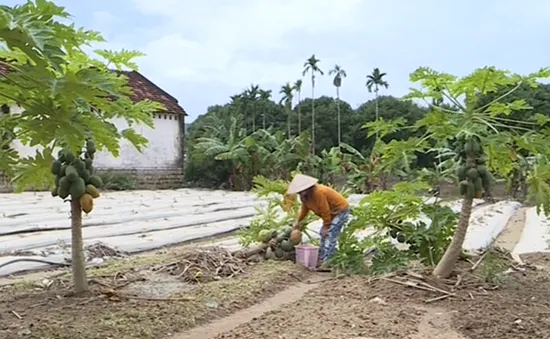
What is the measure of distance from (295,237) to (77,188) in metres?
3.44

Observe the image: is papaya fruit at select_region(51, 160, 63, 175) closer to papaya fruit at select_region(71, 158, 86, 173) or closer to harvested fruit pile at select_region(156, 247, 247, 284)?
papaya fruit at select_region(71, 158, 86, 173)

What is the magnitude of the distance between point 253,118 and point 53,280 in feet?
94.9

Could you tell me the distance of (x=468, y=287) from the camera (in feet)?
20.4

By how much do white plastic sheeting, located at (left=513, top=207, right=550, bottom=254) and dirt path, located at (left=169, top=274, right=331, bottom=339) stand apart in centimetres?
343

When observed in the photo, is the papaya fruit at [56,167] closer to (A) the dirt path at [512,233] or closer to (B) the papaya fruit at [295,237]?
(B) the papaya fruit at [295,237]

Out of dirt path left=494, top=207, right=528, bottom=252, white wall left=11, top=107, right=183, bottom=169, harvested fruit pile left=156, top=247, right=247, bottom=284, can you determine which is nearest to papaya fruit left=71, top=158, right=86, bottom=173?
harvested fruit pile left=156, top=247, right=247, bottom=284

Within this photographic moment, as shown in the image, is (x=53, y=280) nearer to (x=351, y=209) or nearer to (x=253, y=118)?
(x=351, y=209)

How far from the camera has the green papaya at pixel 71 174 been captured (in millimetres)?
5379

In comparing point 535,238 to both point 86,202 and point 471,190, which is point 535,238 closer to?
point 471,190

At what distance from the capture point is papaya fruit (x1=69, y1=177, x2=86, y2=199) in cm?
542

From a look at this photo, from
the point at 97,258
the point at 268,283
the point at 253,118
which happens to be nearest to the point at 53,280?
the point at 97,258

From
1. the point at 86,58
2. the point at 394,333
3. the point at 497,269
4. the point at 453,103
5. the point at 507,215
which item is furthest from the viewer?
the point at 507,215

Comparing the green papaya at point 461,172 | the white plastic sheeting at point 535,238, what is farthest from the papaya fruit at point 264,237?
the white plastic sheeting at point 535,238

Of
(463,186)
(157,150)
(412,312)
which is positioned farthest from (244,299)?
(157,150)
